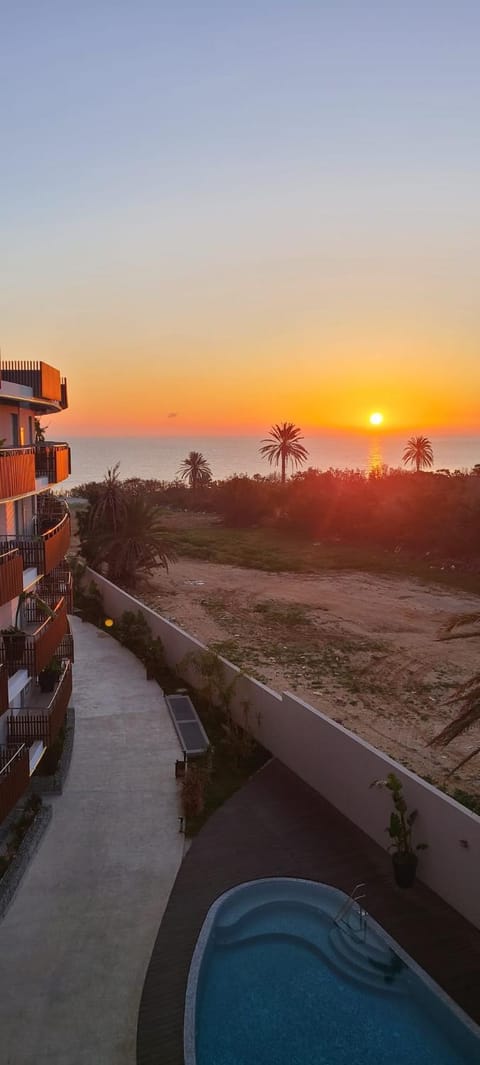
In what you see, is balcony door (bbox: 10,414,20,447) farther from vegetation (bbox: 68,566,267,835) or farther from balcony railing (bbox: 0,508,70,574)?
vegetation (bbox: 68,566,267,835)

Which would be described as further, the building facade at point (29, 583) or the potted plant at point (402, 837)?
the building facade at point (29, 583)

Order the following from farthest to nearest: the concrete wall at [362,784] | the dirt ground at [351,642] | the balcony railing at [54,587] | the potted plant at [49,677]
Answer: the dirt ground at [351,642] → the balcony railing at [54,587] → the potted plant at [49,677] → the concrete wall at [362,784]

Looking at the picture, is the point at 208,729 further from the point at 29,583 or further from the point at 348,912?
the point at 348,912

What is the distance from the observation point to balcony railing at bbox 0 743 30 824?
11461mm

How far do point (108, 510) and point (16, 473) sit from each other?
Answer: 22129mm

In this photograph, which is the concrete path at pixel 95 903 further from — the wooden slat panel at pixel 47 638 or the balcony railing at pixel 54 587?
the balcony railing at pixel 54 587

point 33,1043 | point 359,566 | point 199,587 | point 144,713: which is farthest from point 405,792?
point 359,566

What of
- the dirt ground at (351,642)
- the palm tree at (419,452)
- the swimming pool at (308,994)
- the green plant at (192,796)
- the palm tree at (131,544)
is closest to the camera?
the swimming pool at (308,994)

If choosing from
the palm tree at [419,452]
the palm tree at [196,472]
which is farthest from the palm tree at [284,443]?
the palm tree at [419,452]

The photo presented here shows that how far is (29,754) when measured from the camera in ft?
43.0

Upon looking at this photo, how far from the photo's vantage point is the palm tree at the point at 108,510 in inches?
1339

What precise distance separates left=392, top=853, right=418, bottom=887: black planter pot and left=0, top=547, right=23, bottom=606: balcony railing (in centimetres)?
775

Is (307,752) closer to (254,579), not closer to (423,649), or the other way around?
(423,649)

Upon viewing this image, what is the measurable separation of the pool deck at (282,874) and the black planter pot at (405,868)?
0.15m
